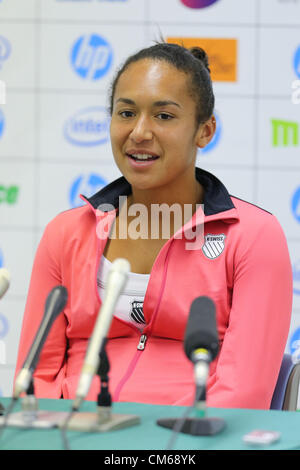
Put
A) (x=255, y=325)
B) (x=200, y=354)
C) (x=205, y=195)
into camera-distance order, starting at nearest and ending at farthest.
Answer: (x=200, y=354)
(x=255, y=325)
(x=205, y=195)

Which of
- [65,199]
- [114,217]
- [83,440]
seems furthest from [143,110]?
[65,199]

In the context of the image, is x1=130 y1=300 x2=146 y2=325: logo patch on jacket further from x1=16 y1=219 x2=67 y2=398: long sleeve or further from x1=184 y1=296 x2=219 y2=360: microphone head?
x1=184 y1=296 x2=219 y2=360: microphone head

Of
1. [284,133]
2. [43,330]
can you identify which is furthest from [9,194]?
[43,330]

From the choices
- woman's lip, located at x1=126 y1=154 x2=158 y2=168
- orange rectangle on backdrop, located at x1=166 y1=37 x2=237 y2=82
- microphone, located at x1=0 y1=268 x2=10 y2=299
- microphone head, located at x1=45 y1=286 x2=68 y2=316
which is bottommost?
microphone head, located at x1=45 y1=286 x2=68 y2=316

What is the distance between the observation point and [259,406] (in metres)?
1.29

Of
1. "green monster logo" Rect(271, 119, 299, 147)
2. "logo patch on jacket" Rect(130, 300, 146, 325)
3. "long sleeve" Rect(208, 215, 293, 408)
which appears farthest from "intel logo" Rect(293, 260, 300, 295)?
"logo patch on jacket" Rect(130, 300, 146, 325)

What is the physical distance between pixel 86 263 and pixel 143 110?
0.36m

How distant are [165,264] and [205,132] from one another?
345 mm

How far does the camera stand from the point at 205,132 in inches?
61.1

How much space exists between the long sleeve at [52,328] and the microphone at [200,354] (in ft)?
2.12

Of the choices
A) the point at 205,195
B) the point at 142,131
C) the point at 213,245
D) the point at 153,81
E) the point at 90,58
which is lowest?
the point at 213,245

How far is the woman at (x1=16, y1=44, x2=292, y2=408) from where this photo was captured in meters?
1.33

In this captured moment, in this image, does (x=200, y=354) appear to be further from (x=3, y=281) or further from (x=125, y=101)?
(x=125, y=101)
